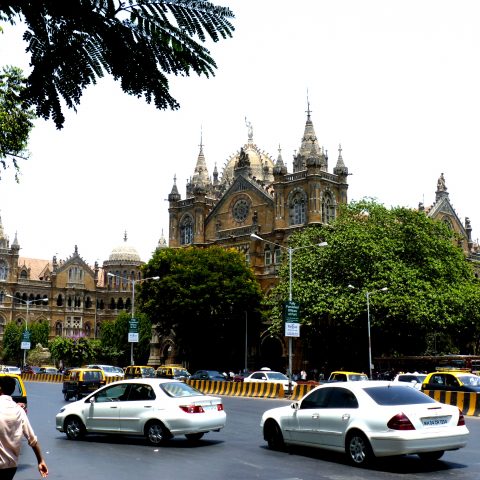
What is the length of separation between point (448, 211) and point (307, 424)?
197ft

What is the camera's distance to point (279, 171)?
60219 millimetres

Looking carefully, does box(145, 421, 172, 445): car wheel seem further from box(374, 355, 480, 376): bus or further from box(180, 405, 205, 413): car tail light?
box(374, 355, 480, 376): bus

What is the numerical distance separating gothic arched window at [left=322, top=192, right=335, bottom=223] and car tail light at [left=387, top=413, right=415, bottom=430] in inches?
1869

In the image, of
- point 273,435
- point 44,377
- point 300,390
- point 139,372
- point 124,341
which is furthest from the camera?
point 124,341

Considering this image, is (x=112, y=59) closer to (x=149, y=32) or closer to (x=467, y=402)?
(x=149, y=32)

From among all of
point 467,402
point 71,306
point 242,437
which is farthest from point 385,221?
point 71,306

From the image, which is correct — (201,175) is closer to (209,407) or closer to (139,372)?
(139,372)

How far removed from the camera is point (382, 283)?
136 feet

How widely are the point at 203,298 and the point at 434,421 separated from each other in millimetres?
40728

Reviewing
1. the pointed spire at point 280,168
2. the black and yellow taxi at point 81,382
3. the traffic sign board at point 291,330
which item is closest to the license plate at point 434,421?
the black and yellow taxi at point 81,382

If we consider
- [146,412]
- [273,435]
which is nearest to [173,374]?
[146,412]

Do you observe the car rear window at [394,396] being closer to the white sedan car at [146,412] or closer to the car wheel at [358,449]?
the car wheel at [358,449]

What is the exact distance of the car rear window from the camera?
10.8 metres

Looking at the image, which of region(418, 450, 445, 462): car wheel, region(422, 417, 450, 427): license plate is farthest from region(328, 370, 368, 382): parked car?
region(422, 417, 450, 427): license plate
